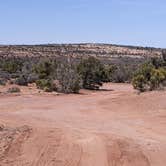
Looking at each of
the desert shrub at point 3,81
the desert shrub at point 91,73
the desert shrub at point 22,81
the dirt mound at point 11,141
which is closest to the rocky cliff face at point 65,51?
the desert shrub at point 91,73

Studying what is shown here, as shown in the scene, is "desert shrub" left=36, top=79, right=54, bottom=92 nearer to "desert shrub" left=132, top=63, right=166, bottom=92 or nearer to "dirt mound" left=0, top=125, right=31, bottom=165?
"desert shrub" left=132, top=63, right=166, bottom=92

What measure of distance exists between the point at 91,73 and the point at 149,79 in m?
7.85

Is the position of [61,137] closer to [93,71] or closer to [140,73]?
[140,73]

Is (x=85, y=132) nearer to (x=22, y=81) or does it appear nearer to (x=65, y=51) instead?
(x=22, y=81)

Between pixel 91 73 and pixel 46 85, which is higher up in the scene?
pixel 91 73

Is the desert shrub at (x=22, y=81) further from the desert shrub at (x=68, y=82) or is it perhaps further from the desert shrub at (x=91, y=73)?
the desert shrub at (x=68, y=82)

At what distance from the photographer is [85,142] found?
55.0 feet

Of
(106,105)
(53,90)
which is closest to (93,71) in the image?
(53,90)

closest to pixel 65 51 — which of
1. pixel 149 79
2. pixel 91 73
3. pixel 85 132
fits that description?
pixel 91 73

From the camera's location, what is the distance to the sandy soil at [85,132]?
568 inches

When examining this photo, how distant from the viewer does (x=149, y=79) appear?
40.1 m

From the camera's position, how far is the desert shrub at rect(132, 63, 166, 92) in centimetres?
3816

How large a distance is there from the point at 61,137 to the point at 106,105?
41.1 ft

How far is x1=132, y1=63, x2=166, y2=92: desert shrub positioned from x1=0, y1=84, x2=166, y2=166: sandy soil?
683 centimetres
